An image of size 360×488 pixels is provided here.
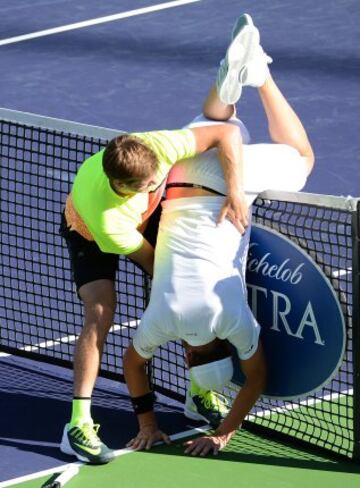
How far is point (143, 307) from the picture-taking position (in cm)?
834

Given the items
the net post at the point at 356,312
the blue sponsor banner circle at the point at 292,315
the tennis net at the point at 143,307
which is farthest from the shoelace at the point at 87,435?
the net post at the point at 356,312

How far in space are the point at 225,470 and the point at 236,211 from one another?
1.21 m

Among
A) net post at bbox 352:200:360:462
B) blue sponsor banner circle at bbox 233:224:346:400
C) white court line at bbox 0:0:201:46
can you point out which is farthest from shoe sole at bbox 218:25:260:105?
white court line at bbox 0:0:201:46

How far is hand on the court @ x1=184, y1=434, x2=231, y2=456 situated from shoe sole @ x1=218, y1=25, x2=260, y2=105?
5.31 ft

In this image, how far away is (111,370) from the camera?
8250mm

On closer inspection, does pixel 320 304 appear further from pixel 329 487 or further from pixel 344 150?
pixel 344 150

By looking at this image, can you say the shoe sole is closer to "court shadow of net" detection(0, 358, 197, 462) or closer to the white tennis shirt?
the white tennis shirt

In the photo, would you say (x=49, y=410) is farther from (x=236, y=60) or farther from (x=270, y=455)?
(x=236, y=60)

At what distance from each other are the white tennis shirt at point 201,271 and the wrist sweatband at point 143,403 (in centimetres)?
24

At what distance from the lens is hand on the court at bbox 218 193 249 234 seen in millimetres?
7135

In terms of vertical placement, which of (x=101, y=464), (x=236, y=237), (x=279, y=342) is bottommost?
(x=101, y=464)

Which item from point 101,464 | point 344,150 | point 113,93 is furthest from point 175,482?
point 113,93

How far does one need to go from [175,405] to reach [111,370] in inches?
19.8

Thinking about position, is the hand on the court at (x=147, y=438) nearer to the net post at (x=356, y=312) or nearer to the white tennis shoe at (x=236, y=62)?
the net post at (x=356, y=312)
